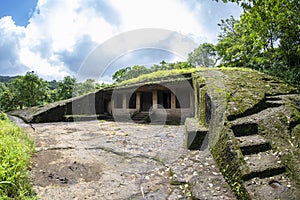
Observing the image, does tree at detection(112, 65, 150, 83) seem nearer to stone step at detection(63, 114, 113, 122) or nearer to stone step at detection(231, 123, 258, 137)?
stone step at detection(63, 114, 113, 122)

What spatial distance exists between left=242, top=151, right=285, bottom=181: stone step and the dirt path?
0.34 m

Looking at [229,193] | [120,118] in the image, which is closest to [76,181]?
[229,193]

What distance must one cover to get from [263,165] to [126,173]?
1762 millimetres

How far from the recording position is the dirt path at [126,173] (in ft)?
7.63

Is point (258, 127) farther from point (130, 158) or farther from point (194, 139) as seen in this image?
point (130, 158)

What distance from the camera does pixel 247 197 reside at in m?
1.98

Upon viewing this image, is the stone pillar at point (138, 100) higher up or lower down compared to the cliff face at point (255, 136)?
higher up

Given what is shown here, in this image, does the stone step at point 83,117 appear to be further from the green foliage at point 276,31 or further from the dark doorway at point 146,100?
the green foliage at point 276,31

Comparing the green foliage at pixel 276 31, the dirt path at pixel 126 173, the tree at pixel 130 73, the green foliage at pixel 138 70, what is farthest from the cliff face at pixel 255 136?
the tree at pixel 130 73

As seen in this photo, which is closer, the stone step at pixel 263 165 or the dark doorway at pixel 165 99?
the stone step at pixel 263 165

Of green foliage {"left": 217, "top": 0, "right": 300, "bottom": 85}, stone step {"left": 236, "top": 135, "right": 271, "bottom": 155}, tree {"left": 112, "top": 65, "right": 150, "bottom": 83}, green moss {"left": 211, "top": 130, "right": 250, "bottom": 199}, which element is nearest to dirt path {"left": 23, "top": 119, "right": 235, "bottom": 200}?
green moss {"left": 211, "top": 130, "right": 250, "bottom": 199}

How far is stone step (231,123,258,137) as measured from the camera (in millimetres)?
2939

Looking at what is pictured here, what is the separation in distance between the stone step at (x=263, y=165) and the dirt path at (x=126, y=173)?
1.11 feet

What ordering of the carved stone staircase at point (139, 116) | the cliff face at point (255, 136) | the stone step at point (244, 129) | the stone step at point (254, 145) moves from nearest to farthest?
1. the cliff face at point (255, 136)
2. the stone step at point (254, 145)
3. the stone step at point (244, 129)
4. the carved stone staircase at point (139, 116)
